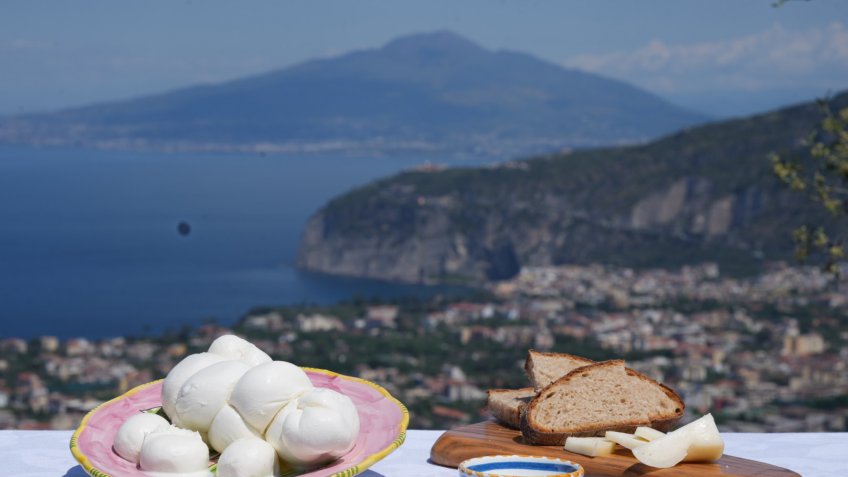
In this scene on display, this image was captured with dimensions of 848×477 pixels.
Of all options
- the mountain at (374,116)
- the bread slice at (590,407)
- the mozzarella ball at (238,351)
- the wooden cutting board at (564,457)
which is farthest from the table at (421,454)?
the mountain at (374,116)

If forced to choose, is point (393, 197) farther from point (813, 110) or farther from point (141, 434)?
point (141, 434)

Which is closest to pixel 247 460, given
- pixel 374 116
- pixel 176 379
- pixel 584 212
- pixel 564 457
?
pixel 176 379

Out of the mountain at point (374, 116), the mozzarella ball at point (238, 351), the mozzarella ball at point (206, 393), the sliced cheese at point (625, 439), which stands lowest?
the sliced cheese at point (625, 439)

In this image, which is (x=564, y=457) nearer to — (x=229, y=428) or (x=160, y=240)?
(x=229, y=428)

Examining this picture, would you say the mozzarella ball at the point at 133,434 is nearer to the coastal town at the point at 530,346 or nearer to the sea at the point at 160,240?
the coastal town at the point at 530,346

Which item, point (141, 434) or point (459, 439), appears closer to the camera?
point (141, 434)

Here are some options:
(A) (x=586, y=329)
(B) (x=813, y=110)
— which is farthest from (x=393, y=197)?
(A) (x=586, y=329)
